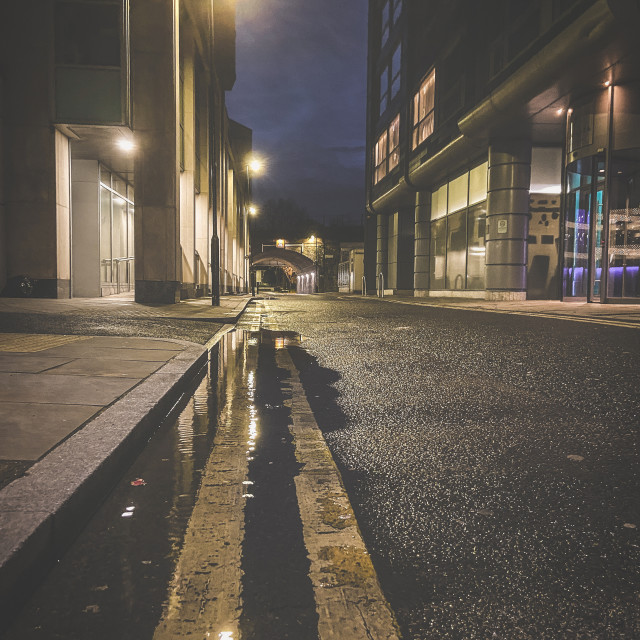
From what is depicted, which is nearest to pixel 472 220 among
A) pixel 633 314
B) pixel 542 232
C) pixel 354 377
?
pixel 542 232

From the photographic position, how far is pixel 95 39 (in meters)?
14.6

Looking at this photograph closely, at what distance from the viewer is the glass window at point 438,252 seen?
1001 inches

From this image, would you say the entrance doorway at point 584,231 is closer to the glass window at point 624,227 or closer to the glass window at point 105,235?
the glass window at point 624,227

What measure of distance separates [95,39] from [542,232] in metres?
15.3

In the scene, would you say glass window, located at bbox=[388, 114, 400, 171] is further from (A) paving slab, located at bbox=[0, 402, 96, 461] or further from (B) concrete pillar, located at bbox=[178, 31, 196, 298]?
(A) paving slab, located at bbox=[0, 402, 96, 461]

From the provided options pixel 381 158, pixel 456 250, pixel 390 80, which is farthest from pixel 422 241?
pixel 390 80

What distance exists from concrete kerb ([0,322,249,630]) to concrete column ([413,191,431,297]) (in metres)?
25.1

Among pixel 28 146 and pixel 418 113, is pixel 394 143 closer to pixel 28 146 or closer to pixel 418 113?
pixel 418 113

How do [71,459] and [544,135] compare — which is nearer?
[71,459]

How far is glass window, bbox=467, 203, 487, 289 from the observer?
21.3m

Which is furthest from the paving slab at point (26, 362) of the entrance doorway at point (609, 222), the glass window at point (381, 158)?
the glass window at point (381, 158)

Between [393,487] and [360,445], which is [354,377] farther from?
[393,487]

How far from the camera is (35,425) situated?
281 cm

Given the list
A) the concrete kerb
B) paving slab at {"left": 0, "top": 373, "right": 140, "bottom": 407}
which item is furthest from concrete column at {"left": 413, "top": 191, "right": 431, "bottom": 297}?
the concrete kerb
